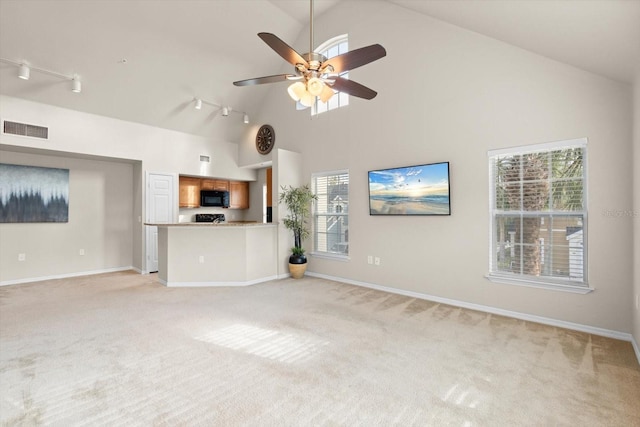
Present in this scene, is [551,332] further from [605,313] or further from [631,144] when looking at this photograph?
[631,144]

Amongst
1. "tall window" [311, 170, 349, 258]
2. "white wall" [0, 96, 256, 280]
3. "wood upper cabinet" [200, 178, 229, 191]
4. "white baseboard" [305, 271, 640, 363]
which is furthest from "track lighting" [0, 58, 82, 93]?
"white baseboard" [305, 271, 640, 363]

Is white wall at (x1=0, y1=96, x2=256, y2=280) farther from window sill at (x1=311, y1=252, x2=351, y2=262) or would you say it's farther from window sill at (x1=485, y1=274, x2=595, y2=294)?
window sill at (x1=485, y1=274, x2=595, y2=294)

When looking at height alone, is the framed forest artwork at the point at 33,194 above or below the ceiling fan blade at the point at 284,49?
below

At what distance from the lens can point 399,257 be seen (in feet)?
15.1

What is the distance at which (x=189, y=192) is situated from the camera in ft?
22.9

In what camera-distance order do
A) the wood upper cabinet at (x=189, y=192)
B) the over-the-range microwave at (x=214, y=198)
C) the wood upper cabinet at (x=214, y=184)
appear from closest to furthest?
1. the wood upper cabinet at (x=189, y=192)
2. the over-the-range microwave at (x=214, y=198)
3. the wood upper cabinet at (x=214, y=184)

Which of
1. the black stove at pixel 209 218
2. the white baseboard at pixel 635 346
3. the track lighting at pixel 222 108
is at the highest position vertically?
the track lighting at pixel 222 108

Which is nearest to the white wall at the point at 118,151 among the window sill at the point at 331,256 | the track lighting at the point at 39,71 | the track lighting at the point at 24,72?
the track lighting at the point at 39,71

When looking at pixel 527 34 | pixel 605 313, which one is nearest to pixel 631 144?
pixel 527 34

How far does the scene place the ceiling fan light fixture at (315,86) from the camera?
8.67 feet

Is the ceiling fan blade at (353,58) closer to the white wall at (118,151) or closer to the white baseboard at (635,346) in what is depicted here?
the white baseboard at (635,346)

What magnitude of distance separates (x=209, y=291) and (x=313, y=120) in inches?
139

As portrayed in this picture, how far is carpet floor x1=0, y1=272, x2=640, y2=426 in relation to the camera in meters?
1.87

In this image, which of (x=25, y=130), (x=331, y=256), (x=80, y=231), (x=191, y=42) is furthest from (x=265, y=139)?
(x=80, y=231)
